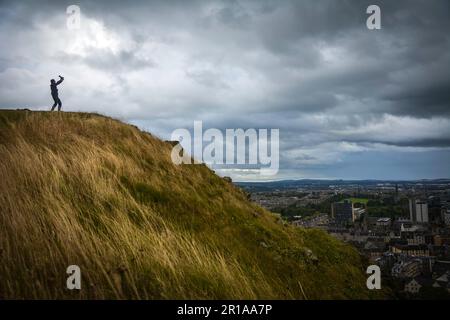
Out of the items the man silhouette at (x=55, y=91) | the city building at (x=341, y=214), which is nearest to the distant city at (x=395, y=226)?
the city building at (x=341, y=214)

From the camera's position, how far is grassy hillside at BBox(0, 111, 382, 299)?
13.2 feet

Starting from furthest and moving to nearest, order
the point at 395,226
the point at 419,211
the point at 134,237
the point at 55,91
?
1. the point at 395,226
2. the point at 419,211
3. the point at 55,91
4. the point at 134,237

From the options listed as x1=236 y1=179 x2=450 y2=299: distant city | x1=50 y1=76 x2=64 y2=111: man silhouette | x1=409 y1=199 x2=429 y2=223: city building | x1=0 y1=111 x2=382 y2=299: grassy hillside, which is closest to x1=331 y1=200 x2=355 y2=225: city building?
x1=236 y1=179 x2=450 y2=299: distant city

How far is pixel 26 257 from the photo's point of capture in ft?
13.5

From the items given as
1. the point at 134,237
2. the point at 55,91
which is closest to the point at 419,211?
the point at 55,91

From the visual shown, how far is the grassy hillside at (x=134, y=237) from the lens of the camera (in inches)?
159

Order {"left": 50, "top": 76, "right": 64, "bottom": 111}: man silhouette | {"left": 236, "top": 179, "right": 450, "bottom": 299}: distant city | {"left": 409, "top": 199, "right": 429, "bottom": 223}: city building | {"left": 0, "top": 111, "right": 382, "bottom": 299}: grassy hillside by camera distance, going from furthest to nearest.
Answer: {"left": 409, "top": 199, "right": 429, "bottom": 223}: city building → {"left": 236, "top": 179, "right": 450, "bottom": 299}: distant city → {"left": 50, "top": 76, "right": 64, "bottom": 111}: man silhouette → {"left": 0, "top": 111, "right": 382, "bottom": 299}: grassy hillside

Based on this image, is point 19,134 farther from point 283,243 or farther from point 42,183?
point 283,243

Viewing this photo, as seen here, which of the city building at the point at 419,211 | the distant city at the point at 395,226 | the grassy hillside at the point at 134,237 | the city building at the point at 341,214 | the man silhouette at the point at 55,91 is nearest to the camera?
the grassy hillside at the point at 134,237

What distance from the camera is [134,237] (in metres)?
5.18

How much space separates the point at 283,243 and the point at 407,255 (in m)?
45.4

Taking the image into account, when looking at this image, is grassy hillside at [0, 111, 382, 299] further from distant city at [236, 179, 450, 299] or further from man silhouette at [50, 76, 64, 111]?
distant city at [236, 179, 450, 299]

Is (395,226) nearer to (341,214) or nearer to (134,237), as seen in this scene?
(341,214)

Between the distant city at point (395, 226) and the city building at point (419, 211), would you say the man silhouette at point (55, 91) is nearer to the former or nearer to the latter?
the distant city at point (395, 226)
